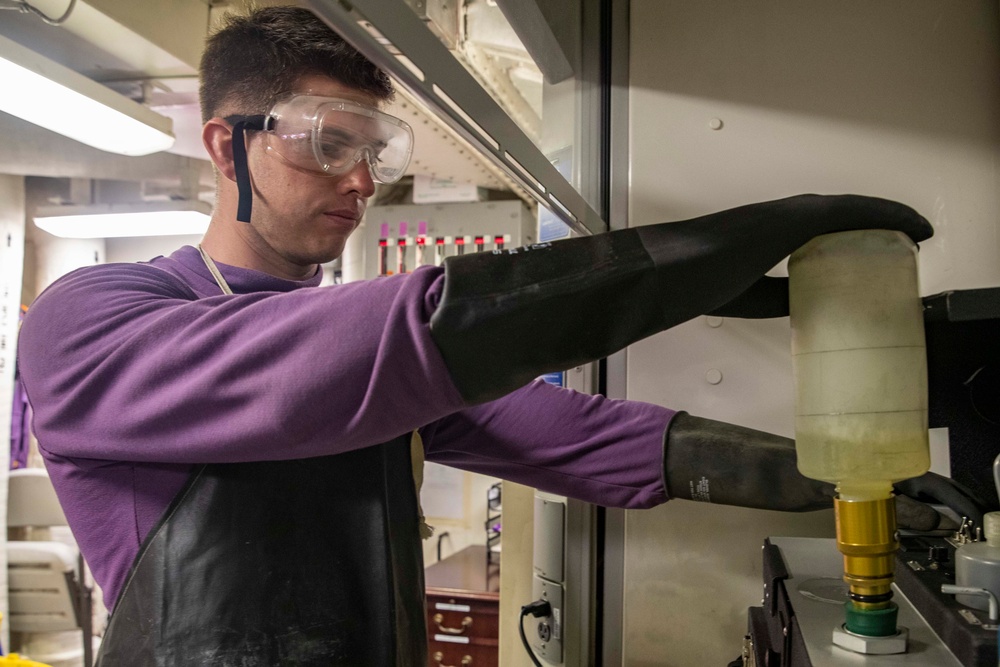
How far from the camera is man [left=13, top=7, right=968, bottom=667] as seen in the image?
1.87ft

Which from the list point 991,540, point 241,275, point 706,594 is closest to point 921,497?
point 991,540

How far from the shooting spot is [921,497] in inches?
38.8

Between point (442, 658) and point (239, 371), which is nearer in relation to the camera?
point (239, 371)

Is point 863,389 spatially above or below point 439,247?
below

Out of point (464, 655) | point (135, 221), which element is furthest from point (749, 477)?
point (135, 221)

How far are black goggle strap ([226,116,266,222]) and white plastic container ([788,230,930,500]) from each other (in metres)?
0.70

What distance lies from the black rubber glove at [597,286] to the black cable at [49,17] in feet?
7.53

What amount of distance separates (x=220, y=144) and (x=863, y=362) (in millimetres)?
883

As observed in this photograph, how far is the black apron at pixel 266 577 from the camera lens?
2.68 feet

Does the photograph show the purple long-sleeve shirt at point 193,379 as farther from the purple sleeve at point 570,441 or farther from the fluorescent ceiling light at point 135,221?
the fluorescent ceiling light at point 135,221

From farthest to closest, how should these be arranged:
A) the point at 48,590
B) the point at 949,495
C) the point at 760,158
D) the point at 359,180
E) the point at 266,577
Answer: the point at 48,590 → the point at 760,158 → the point at 359,180 → the point at 949,495 → the point at 266,577

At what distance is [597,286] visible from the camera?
575mm

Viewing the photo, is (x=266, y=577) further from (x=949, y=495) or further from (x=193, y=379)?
(x=949, y=495)

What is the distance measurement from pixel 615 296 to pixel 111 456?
0.52m
